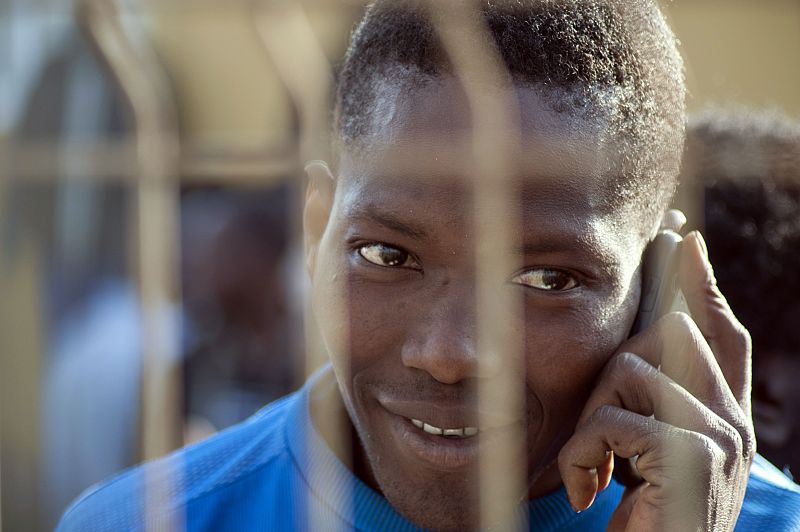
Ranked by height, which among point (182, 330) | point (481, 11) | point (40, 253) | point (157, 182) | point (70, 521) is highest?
point (481, 11)

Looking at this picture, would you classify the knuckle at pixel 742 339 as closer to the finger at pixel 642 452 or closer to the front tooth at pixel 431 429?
the finger at pixel 642 452

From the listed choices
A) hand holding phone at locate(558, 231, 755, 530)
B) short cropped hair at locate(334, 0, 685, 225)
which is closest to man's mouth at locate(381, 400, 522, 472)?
hand holding phone at locate(558, 231, 755, 530)

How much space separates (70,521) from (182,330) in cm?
217

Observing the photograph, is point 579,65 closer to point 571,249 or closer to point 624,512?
point 571,249

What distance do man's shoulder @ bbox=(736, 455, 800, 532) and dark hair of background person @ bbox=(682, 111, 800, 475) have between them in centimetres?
54

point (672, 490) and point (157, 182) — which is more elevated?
point (157, 182)

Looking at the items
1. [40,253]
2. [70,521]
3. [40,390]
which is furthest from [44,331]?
[70,521]

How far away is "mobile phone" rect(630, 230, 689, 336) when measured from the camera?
1549 mm

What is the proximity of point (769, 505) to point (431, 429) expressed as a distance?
550mm

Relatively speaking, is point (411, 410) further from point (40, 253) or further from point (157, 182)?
point (40, 253)

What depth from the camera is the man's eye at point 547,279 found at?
1.42 metres

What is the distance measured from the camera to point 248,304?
3871 millimetres

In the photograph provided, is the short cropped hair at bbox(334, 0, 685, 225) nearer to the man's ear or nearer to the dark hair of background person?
the man's ear

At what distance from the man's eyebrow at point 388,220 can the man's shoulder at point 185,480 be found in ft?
1.31
